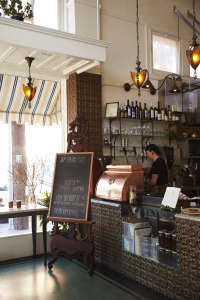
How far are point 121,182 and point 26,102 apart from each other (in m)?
2.58

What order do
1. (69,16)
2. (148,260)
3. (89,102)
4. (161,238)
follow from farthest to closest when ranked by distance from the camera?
(69,16), (89,102), (148,260), (161,238)

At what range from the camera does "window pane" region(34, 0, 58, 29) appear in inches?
246

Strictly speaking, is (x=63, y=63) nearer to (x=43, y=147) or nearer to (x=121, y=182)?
(x=43, y=147)

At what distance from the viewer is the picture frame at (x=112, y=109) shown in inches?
255

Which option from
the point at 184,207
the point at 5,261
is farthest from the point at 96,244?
the point at 184,207

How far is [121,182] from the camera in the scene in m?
4.62

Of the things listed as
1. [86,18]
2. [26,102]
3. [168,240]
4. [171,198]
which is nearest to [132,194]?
[171,198]

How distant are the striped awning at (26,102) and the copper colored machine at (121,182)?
2100mm

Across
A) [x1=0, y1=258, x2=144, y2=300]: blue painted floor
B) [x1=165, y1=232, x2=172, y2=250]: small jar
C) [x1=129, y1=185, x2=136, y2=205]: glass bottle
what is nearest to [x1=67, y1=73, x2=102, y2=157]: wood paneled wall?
[x1=129, y1=185, x2=136, y2=205]: glass bottle

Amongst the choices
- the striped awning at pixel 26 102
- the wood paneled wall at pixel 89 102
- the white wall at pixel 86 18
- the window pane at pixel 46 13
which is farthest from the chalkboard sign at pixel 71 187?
the window pane at pixel 46 13

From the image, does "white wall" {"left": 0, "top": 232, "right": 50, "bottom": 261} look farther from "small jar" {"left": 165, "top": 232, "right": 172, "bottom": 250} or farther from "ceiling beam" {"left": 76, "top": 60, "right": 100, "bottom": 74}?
"ceiling beam" {"left": 76, "top": 60, "right": 100, "bottom": 74}

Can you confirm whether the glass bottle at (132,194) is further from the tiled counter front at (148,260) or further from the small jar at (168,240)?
the small jar at (168,240)

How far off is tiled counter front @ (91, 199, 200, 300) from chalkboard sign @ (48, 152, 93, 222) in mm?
360

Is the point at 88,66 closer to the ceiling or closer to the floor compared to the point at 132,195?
closer to the ceiling
